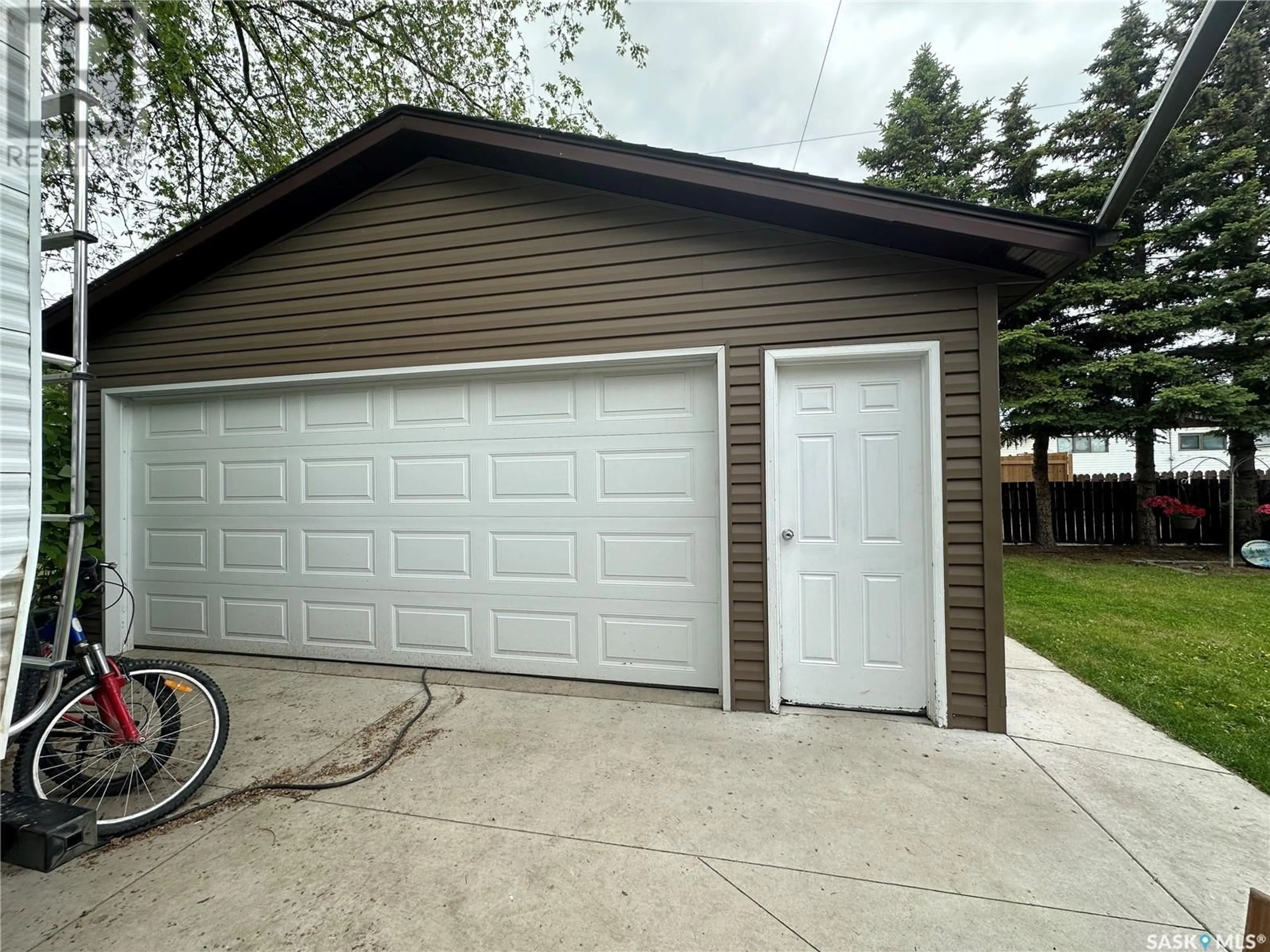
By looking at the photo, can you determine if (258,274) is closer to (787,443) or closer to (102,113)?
(102,113)

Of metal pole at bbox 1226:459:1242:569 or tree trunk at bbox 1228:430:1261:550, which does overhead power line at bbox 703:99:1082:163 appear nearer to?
tree trunk at bbox 1228:430:1261:550

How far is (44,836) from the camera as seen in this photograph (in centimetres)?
142

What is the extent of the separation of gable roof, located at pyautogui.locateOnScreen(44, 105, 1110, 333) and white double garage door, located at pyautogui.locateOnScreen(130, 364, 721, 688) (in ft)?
3.05

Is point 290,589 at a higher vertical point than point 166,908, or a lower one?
higher

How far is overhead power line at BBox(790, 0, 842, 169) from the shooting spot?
15.1 ft

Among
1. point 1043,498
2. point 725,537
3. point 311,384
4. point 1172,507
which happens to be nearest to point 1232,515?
point 1172,507

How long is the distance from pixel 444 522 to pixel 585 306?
176 cm

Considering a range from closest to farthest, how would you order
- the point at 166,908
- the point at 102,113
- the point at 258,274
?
the point at 166,908
the point at 258,274
the point at 102,113

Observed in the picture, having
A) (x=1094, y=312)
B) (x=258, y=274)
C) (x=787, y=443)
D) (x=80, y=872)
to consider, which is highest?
(x=1094, y=312)

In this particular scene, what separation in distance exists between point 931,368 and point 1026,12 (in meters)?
2.85

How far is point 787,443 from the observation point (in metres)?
3.15

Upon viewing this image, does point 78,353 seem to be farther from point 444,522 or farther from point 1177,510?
point 1177,510

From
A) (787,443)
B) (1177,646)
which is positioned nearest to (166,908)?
(787,443)

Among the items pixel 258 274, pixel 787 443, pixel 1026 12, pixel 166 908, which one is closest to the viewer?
pixel 166 908
